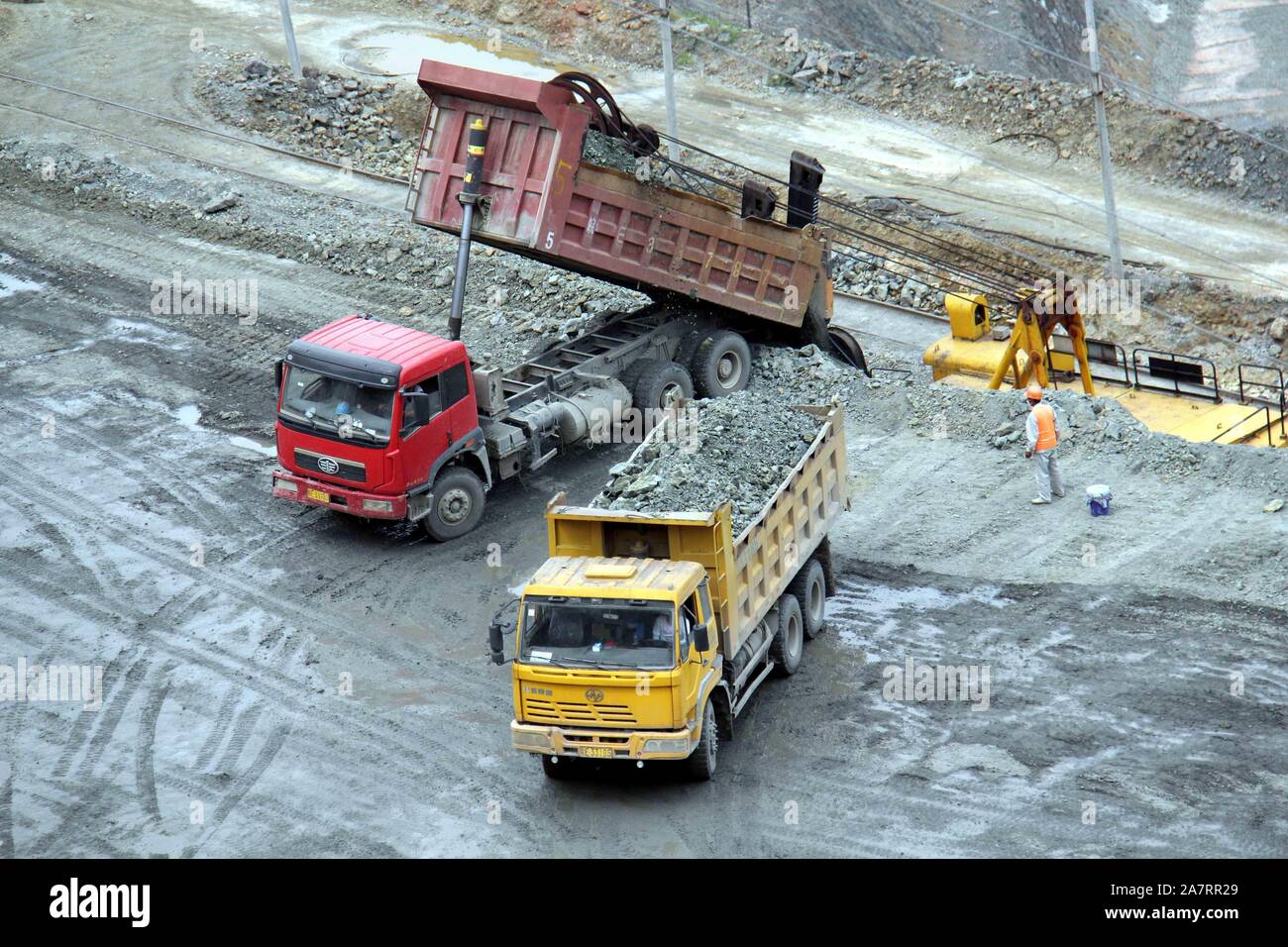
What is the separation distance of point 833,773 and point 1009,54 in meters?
23.5

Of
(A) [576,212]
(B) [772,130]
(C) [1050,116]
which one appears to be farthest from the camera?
(B) [772,130]

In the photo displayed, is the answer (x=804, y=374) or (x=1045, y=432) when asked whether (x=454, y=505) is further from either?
(x=1045, y=432)

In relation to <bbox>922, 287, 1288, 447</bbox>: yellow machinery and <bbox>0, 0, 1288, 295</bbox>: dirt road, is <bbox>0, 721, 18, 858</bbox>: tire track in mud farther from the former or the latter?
<bbox>0, 0, 1288, 295</bbox>: dirt road

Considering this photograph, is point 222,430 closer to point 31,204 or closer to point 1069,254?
point 31,204

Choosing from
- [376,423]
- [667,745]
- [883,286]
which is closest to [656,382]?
[376,423]

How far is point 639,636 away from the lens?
11.6 metres

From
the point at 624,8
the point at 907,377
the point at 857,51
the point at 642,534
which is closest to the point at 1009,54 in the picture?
the point at 857,51

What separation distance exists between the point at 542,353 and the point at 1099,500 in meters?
6.90

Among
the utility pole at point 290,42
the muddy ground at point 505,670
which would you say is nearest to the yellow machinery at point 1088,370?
the muddy ground at point 505,670

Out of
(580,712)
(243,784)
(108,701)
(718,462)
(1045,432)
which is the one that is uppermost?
(718,462)

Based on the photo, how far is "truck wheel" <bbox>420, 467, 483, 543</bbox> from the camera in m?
16.4

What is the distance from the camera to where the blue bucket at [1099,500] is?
52.8 feet

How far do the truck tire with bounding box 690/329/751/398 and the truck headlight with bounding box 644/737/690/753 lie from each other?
8.28m

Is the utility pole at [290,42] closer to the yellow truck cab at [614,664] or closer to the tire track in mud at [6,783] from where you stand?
the tire track in mud at [6,783]
